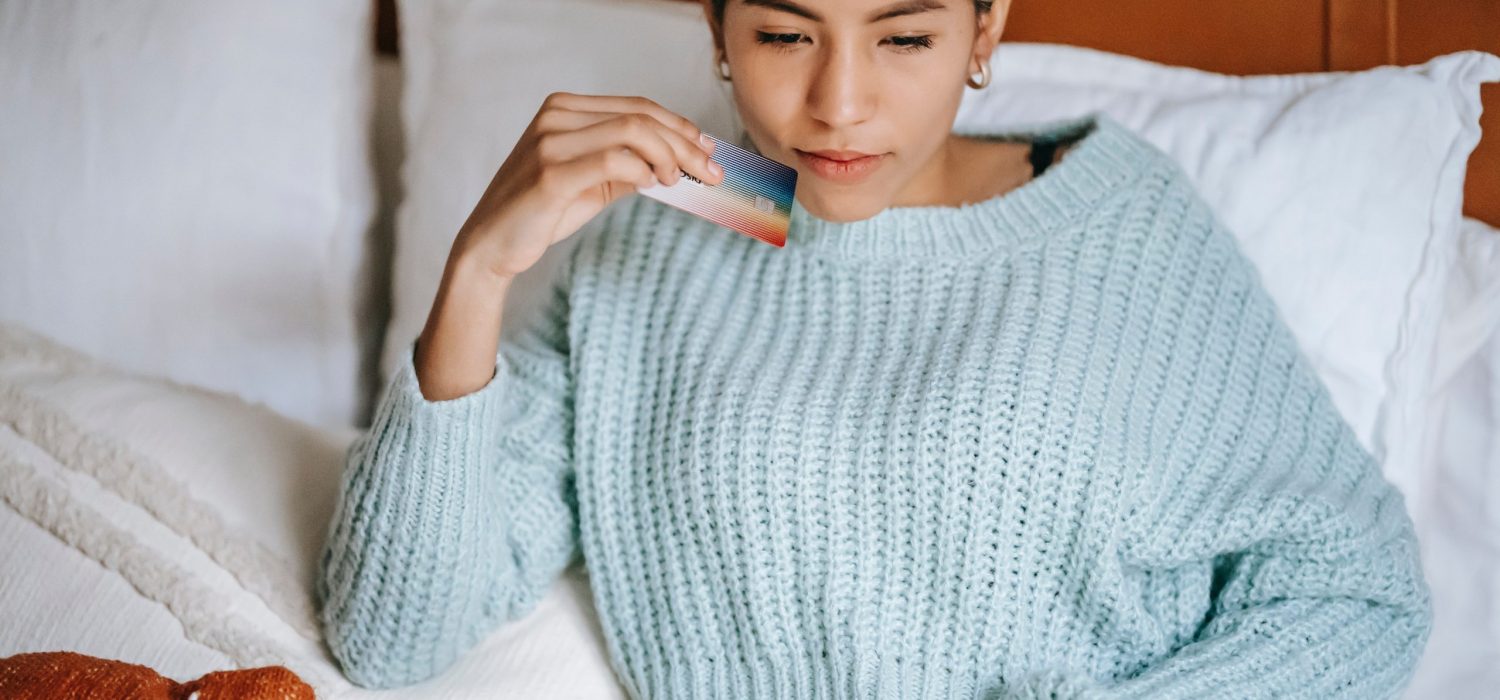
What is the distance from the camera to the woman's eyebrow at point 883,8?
0.93m

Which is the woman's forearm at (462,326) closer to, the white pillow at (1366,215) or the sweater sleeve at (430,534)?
the sweater sleeve at (430,534)


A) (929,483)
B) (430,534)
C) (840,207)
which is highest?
(840,207)

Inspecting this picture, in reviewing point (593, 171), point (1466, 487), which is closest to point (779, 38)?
point (593, 171)

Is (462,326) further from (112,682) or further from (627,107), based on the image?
(112,682)

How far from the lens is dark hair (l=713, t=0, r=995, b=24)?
Answer: 3.28ft

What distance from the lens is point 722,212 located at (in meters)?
0.95

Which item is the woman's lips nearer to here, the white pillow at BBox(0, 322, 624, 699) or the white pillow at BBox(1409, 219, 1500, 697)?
the white pillow at BBox(0, 322, 624, 699)

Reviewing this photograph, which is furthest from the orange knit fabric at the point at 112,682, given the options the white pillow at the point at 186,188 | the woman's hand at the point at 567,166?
the white pillow at the point at 186,188

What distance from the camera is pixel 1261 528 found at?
934mm

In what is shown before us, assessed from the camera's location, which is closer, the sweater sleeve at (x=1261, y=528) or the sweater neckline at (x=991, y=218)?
the sweater sleeve at (x=1261, y=528)

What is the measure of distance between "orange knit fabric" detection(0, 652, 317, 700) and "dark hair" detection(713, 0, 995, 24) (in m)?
0.59

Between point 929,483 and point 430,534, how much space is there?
0.39 metres

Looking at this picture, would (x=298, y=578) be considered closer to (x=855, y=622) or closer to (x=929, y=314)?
(x=855, y=622)

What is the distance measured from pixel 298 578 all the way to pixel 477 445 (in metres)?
0.23
